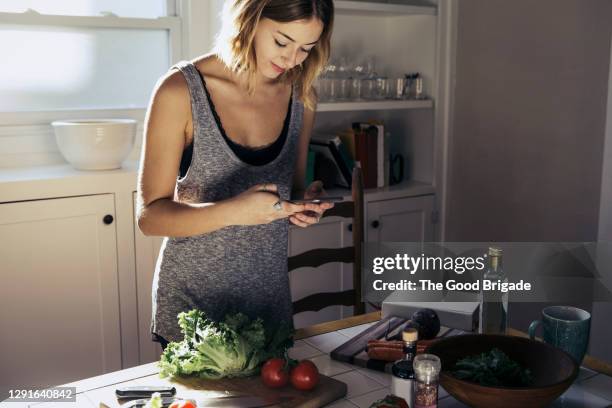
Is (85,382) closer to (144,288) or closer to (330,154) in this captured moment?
(144,288)

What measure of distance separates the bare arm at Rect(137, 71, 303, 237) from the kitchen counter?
0.31 metres

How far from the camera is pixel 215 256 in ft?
5.58

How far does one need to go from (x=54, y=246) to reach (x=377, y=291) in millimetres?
1132

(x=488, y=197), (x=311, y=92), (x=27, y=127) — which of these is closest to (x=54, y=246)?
(x=27, y=127)

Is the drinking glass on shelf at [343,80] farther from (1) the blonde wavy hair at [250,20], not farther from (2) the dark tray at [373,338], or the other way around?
(2) the dark tray at [373,338]

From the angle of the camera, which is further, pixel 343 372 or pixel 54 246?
pixel 54 246

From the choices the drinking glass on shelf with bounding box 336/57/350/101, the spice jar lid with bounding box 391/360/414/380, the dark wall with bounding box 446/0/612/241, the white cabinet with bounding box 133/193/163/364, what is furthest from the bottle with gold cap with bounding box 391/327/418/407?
the drinking glass on shelf with bounding box 336/57/350/101

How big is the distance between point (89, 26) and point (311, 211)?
1503 millimetres

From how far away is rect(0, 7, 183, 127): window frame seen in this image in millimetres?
2609

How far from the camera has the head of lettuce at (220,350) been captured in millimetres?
1411

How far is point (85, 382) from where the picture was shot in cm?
147

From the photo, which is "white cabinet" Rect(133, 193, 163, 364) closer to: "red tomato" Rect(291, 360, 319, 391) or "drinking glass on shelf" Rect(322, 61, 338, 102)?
"drinking glass on shelf" Rect(322, 61, 338, 102)

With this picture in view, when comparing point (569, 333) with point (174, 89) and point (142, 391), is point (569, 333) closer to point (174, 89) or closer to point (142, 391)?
point (142, 391)

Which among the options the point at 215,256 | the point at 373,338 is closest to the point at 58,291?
the point at 215,256
